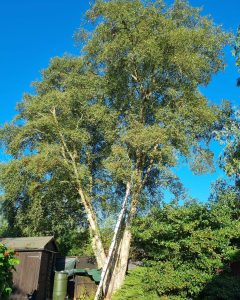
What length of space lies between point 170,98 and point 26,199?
1076 centimetres

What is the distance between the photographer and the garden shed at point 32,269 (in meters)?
21.5

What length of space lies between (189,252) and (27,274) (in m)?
10.3

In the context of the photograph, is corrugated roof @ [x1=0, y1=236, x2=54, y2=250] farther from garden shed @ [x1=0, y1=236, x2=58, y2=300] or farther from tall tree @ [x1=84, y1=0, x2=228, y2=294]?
tall tree @ [x1=84, y1=0, x2=228, y2=294]

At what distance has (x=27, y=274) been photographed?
21.8 metres

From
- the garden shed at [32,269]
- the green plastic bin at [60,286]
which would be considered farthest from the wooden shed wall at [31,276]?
the green plastic bin at [60,286]

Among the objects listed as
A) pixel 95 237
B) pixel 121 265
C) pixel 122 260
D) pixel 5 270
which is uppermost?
pixel 95 237

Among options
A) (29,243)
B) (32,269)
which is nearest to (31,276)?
(32,269)

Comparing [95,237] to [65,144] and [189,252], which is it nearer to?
[65,144]

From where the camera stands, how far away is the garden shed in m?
21.5

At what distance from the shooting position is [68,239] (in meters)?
27.6

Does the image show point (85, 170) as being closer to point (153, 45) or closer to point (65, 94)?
point (65, 94)

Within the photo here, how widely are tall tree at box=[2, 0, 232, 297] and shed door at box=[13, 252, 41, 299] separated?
12.1 feet

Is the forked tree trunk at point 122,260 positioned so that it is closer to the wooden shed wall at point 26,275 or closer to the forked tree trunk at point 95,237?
the forked tree trunk at point 95,237

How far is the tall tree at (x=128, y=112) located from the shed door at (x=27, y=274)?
368 cm
